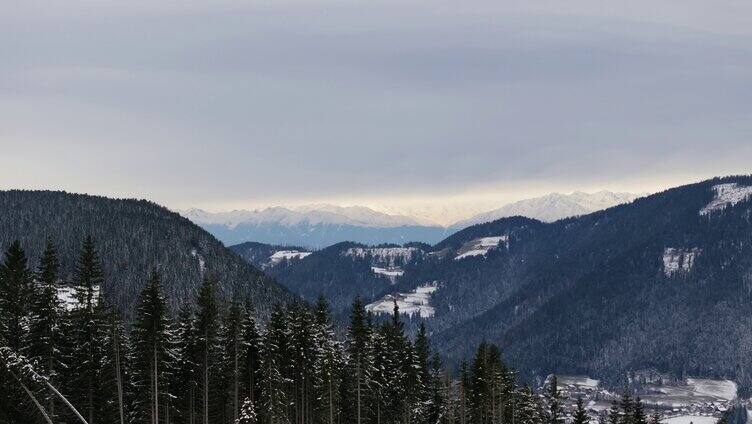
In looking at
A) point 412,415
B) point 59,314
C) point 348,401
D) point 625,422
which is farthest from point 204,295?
point 625,422

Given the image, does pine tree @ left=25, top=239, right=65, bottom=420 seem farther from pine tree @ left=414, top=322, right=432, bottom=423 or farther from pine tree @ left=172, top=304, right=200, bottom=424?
pine tree @ left=414, top=322, right=432, bottom=423

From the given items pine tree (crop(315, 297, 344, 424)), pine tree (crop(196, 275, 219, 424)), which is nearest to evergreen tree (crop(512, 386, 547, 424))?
pine tree (crop(315, 297, 344, 424))

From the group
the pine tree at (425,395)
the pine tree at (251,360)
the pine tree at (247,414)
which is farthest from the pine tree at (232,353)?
the pine tree at (425,395)

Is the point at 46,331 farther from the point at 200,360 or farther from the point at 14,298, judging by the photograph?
the point at 200,360

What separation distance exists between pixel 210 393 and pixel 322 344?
11.4 m

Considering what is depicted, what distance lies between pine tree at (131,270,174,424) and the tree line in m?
0.10

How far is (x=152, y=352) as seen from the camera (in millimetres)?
65438

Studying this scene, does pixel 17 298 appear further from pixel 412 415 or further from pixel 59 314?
pixel 412 415

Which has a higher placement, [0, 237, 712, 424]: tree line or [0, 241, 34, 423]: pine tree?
[0, 241, 34, 423]: pine tree

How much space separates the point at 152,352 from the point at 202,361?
18.2 ft

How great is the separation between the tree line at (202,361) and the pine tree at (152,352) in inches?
3.9

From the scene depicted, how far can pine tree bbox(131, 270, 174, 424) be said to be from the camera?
6462cm

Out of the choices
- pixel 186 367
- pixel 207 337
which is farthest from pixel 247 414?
pixel 186 367

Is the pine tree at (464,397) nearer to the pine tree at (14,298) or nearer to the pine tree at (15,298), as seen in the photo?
the pine tree at (15,298)
